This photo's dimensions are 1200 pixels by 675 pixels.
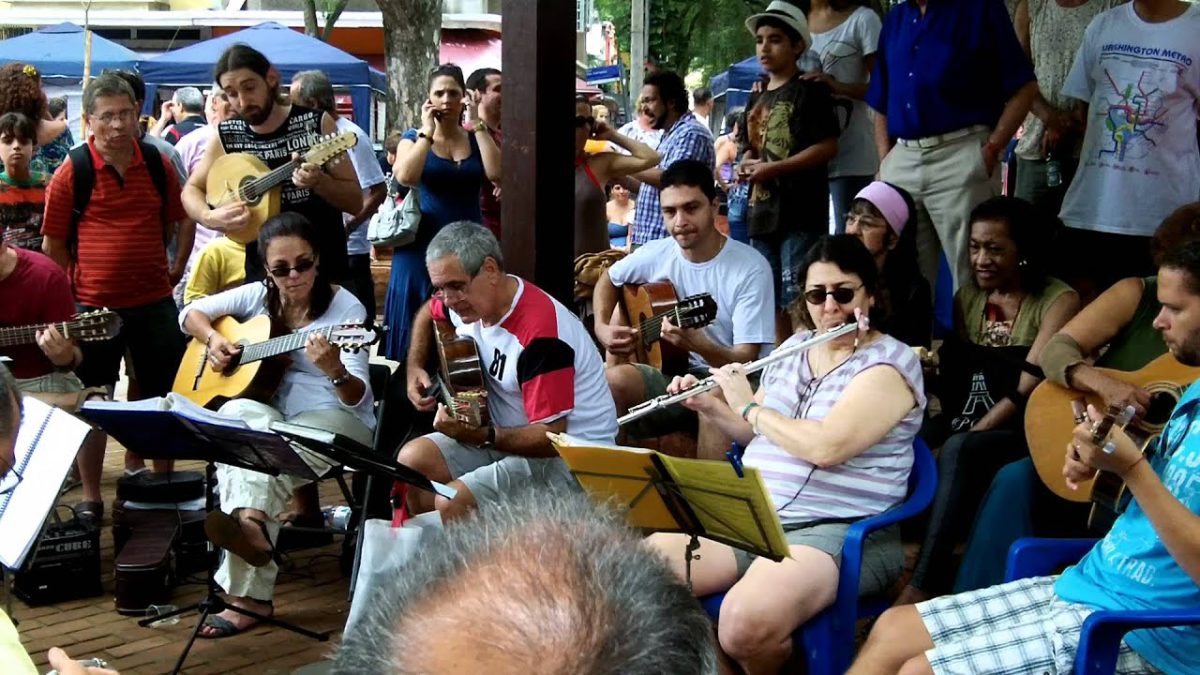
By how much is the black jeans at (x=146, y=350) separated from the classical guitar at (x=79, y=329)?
1.48ft

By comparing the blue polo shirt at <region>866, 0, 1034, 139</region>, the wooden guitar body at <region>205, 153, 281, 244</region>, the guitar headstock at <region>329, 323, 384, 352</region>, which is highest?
the blue polo shirt at <region>866, 0, 1034, 139</region>

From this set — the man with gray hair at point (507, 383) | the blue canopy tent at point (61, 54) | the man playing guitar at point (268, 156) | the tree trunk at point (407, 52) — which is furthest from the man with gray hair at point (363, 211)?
the blue canopy tent at point (61, 54)

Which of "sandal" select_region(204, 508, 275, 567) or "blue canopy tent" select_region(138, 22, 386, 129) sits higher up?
"blue canopy tent" select_region(138, 22, 386, 129)

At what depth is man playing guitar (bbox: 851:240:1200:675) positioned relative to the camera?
2619 mm

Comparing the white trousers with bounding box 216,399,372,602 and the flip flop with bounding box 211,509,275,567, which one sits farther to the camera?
the white trousers with bounding box 216,399,372,602

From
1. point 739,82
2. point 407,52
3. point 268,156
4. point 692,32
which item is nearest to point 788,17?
point 268,156

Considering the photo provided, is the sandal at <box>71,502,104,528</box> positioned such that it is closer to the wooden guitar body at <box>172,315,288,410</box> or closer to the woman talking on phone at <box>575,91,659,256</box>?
the wooden guitar body at <box>172,315,288,410</box>

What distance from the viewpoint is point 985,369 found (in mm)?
4297

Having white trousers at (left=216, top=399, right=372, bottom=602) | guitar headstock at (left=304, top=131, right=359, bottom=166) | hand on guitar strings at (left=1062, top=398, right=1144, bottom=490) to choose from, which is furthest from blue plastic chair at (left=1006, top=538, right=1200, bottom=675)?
guitar headstock at (left=304, top=131, right=359, bottom=166)

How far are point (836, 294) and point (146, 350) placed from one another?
342 cm

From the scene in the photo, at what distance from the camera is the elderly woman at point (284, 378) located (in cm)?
456

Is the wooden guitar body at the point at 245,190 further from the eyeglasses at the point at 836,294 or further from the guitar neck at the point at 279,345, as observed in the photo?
the eyeglasses at the point at 836,294

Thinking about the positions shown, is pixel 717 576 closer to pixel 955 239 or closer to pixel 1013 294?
pixel 1013 294

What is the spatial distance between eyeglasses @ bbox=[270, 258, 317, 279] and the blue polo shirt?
2464 mm
